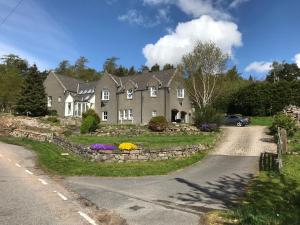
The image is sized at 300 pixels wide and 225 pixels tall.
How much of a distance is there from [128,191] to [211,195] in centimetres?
332

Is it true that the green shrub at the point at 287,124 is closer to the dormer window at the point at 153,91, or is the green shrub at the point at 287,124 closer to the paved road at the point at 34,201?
the dormer window at the point at 153,91

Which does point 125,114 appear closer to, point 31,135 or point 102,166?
point 31,135

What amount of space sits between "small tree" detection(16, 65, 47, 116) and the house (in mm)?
6622


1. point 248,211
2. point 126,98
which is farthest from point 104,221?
point 126,98

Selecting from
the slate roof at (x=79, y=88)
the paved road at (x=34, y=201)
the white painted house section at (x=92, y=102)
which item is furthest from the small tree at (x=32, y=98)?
the paved road at (x=34, y=201)

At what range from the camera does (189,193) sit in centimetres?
1421

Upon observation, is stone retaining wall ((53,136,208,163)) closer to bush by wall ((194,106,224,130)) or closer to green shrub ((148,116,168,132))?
green shrub ((148,116,168,132))

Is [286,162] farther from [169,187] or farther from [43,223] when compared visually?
[43,223]

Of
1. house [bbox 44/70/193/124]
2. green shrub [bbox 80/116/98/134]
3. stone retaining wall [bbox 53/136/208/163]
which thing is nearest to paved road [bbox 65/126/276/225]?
stone retaining wall [bbox 53/136/208/163]

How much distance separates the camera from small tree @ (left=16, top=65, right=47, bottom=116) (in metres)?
50.6

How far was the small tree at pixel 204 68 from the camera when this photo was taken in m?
45.9

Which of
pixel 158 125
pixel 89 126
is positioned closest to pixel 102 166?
pixel 158 125

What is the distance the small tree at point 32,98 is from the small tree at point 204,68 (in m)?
20.4

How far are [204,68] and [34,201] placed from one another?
36.8 m
